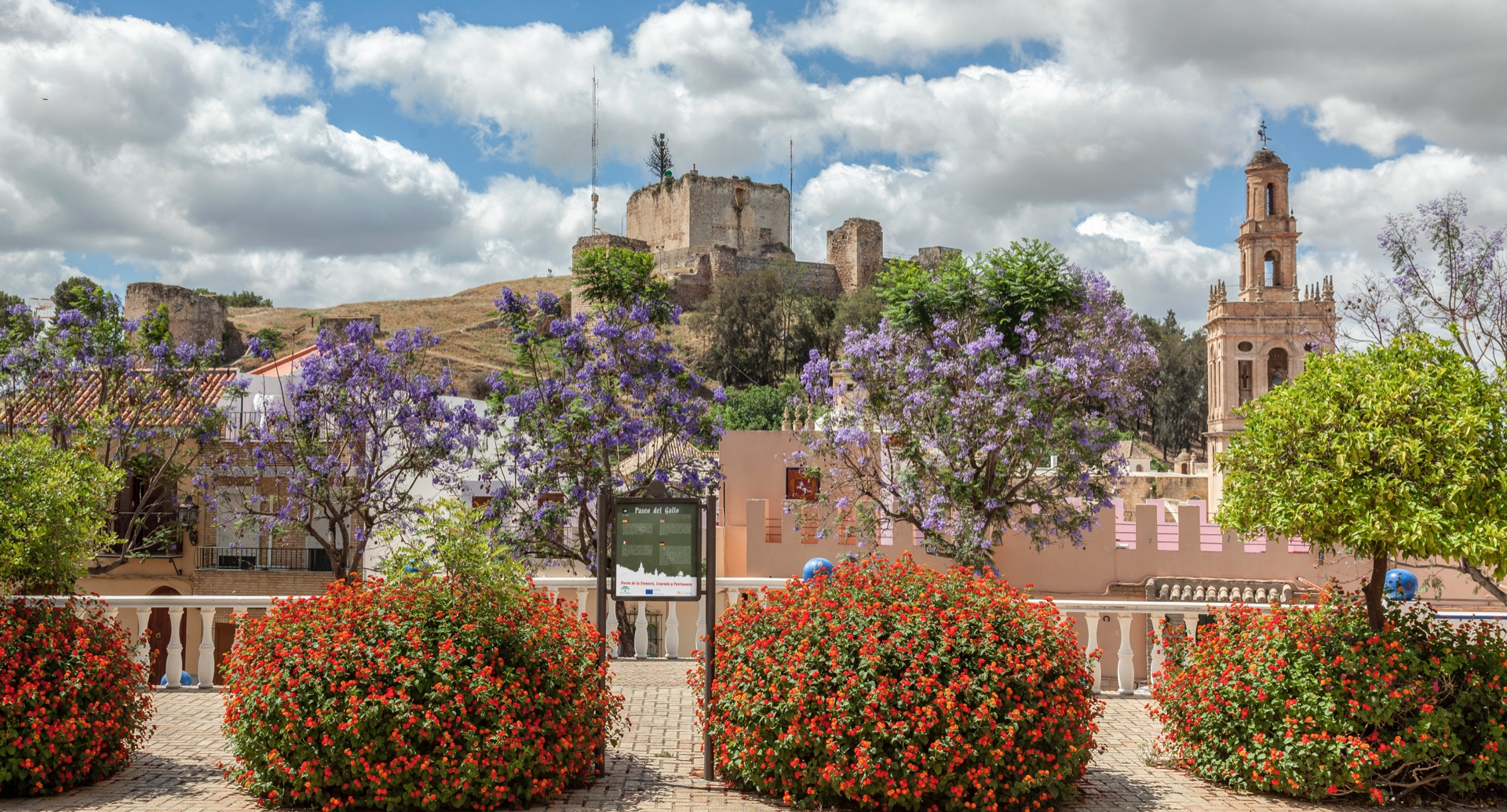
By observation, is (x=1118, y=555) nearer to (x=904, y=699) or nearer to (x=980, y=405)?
(x=980, y=405)

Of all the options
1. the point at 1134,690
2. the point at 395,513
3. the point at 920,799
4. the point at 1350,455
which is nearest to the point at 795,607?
the point at 920,799

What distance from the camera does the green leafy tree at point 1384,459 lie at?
609cm

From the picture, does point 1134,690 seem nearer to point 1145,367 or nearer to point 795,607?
point 795,607

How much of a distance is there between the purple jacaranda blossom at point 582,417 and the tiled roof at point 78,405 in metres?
7.18

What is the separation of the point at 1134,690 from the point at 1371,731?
3170 mm

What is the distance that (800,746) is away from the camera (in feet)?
20.0

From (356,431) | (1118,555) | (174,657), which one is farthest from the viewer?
(356,431)

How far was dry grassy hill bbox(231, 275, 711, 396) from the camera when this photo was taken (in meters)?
56.6

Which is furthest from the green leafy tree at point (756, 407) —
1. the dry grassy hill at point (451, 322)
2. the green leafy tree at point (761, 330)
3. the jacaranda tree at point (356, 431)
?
the jacaranda tree at point (356, 431)

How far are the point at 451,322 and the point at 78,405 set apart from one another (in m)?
49.2

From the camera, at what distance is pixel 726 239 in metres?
74.0

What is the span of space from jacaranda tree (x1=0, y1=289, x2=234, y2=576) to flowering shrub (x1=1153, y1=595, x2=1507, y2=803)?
15.9 metres

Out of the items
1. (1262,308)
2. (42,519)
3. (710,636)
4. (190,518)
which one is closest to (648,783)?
(710,636)

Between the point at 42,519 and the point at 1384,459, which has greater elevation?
the point at 1384,459
